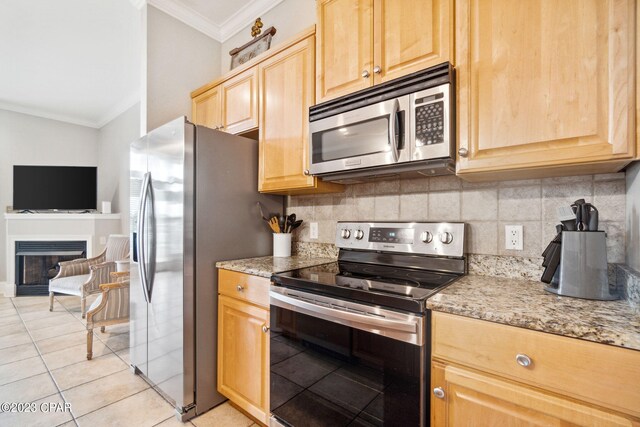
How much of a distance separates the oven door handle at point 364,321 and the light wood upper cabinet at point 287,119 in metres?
0.72

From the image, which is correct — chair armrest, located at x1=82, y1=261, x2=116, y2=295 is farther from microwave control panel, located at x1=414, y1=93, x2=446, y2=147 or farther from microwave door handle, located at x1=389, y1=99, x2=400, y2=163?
microwave control panel, located at x1=414, y1=93, x2=446, y2=147

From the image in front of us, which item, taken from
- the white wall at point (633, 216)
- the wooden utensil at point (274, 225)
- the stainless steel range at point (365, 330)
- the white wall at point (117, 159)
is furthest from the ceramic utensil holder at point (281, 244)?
the white wall at point (117, 159)

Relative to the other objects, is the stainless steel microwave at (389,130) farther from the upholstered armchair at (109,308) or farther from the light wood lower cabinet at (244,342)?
the upholstered armchair at (109,308)

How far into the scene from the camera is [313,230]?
84.3 inches

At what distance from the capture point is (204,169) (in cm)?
173

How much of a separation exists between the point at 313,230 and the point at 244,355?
2.99ft

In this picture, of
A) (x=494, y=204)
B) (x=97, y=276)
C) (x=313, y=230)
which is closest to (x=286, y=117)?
(x=313, y=230)

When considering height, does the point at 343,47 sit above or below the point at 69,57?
below

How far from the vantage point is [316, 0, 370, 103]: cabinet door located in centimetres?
148

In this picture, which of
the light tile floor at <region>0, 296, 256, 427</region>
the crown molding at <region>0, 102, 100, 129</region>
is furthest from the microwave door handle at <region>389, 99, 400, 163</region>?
the crown molding at <region>0, 102, 100, 129</region>

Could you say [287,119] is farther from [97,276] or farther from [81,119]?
[81,119]

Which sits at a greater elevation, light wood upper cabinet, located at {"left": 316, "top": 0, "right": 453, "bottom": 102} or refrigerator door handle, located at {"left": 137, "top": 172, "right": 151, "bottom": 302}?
light wood upper cabinet, located at {"left": 316, "top": 0, "right": 453, "bottom": 102}

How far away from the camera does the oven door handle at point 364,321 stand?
0.99m

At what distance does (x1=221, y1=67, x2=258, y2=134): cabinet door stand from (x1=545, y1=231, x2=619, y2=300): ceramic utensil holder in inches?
71.2
